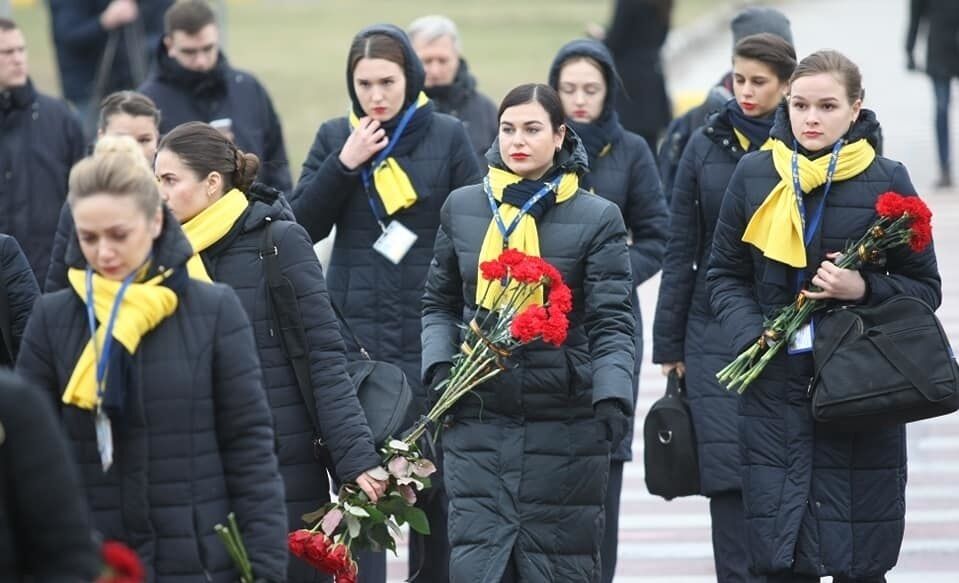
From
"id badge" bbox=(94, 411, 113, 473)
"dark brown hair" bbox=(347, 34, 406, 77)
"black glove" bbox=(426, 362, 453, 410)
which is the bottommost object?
"black glove" bbox=(426, 362, 453, 410)

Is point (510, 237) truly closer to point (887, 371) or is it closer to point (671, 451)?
point (887, 371)

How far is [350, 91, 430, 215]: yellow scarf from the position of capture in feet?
26.1

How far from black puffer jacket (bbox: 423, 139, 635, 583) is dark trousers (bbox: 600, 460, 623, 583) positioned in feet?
3.71

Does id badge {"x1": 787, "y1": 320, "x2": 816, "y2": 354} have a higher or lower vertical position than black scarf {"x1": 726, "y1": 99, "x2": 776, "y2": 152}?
lower

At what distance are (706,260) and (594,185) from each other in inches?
25.0

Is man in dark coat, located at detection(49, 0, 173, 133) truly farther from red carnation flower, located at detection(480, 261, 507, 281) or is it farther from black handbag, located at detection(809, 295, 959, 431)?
black handbag, located at detection(809, 295, 959, 431)

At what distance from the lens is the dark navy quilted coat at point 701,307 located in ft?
24.9

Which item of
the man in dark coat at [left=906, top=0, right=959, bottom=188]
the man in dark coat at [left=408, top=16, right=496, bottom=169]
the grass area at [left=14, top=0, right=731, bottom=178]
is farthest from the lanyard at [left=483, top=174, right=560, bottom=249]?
the grass area at [left=14, top=0, right=731, bottom=178]

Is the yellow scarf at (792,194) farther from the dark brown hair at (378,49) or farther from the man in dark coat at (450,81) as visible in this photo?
the man in dark coat at (450,81)

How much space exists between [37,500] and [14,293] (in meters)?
2.40

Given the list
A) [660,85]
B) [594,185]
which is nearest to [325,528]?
[594,185]

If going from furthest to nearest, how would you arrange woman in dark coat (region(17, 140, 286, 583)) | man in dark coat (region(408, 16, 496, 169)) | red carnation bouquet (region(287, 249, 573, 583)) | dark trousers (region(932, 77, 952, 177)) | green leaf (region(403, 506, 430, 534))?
dark trousers (region(932, 77, 952, 177)), man in dark coat (region(408, 16, 496, 169)), green leaf (region(403, 506, 430, 534)), red carnation bouquet (region(287, 249, 573, 583)), woman in dark coat (region(17, 140, 286, 583))

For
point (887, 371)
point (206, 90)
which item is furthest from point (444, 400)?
point (206, 90)

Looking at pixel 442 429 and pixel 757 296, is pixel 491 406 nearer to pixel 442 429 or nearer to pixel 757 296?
pixel 442 429
